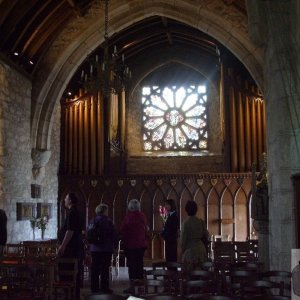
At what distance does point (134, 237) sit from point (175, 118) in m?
7.78

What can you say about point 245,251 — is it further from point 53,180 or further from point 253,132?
point 53,180

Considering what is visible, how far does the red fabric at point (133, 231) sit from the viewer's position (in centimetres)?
683

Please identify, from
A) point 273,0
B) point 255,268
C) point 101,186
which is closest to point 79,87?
point 101,186

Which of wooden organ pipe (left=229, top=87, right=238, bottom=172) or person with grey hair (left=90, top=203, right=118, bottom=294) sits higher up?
wooden organ pipe (left=229, top=87, right=238, bottom=172)

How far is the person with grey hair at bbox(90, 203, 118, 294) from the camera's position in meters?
6.41

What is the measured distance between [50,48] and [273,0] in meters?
5.42

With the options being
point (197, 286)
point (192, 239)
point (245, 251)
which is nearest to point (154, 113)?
point (245, 251)

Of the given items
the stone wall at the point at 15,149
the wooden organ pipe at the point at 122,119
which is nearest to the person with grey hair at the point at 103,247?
the stone wall at the point at 15,149

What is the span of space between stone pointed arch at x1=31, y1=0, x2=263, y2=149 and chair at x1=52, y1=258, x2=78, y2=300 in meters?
4.90

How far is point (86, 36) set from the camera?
10.7 m

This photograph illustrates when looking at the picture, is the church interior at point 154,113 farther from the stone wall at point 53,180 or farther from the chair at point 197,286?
the chair at point 197,286

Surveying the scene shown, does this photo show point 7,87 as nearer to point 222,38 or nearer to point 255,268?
point 222,38

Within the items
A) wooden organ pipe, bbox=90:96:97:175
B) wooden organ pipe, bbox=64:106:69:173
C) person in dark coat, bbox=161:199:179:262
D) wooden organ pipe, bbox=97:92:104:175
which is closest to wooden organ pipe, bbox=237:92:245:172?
wooden organ pipe, bbox=97:92:104:175

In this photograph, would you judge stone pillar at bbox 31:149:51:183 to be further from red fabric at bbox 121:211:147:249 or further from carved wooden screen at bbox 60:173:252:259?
red fabric at bbox 121:211:147:249
